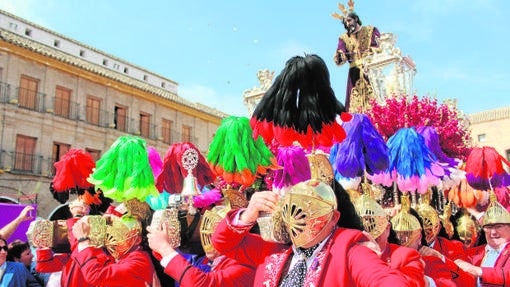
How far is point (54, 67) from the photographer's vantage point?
65.1 ft

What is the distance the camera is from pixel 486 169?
15.7 ft

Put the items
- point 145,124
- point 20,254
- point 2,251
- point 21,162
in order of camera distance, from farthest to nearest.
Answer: point 145,124 < point 21,162 < point 20,254 < point 2,251

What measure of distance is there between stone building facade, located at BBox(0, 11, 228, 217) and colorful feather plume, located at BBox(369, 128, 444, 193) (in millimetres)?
14483

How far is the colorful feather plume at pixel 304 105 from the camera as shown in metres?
2.28

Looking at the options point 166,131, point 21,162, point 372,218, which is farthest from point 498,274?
Answer: point 166,131

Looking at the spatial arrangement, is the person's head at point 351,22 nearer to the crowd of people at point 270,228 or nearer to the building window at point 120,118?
the crowd of people at point 270,228

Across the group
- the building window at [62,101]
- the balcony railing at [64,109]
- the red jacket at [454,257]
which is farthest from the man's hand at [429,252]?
the building window at [62,101]

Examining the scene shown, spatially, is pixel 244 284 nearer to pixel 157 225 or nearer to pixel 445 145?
pixel 157 225

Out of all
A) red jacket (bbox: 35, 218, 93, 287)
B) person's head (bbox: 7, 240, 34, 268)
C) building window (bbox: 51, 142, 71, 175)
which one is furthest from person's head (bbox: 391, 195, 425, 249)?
building window (bbox: 51, 142, 71, 175)

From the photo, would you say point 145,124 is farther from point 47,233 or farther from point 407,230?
point 407,230

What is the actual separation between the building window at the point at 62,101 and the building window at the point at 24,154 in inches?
71.0

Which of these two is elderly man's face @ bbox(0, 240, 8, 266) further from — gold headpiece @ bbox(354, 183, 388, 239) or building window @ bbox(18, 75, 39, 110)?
building window @ bbox(18, 75, 39, 110)

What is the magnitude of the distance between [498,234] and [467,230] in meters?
0.80

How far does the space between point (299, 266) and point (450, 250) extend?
253 centimetres
